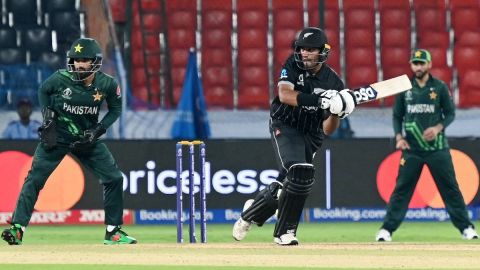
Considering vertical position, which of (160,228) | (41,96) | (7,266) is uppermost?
(41,96)

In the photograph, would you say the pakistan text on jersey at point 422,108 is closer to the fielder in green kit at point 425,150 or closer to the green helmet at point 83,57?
the fielder in green kit at point 425,150

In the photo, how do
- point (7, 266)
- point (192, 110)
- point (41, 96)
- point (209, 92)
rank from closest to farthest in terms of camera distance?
point (7, 266) < point (41, 96) < point (192, 110) < point (209, 92)

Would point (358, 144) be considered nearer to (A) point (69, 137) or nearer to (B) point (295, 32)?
(B) point (295, 32)

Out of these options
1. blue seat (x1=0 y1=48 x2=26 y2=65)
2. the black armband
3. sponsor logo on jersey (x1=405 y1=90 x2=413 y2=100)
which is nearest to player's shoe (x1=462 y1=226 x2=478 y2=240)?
sponsor logo on jersey (x1=405 y1=90 x2=413 y2=100)

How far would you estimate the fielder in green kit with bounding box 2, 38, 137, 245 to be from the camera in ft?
35.2

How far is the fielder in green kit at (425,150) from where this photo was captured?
40.2 feet

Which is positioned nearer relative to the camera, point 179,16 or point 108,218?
point 108,218

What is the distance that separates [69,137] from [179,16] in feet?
26.2

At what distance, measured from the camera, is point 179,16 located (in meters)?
18.6

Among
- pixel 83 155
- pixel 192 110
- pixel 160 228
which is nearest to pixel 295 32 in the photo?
pixel 192 110

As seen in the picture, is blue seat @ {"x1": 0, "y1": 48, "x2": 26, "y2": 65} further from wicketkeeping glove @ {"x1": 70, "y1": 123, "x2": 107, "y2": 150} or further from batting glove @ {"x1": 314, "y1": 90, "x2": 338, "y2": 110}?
batting glove @ {"x1": 314, "y1": 90, "x2": 338, "y2": 110}

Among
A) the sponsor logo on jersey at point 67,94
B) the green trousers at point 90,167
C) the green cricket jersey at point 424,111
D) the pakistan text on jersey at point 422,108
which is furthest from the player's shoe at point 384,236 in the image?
the sponsor logo on jersey at point 67,94

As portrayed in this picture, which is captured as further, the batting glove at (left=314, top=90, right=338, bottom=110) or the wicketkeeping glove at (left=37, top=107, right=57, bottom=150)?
the wicketkeeping glove at (left=37, top=107, right=57, bottom=150)

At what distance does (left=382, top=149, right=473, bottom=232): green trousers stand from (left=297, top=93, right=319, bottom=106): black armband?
9.84ft
